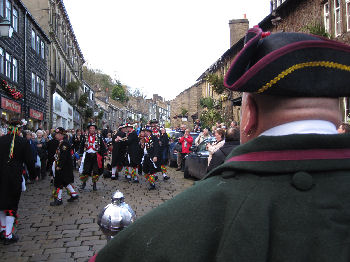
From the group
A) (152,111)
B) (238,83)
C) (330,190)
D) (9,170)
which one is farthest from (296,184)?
(152,111)

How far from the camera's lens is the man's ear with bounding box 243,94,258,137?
138 cm

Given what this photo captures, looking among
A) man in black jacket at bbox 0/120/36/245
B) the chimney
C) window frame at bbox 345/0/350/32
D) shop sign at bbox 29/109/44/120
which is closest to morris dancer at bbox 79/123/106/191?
man in black jacket at bbox 0/120/36/245

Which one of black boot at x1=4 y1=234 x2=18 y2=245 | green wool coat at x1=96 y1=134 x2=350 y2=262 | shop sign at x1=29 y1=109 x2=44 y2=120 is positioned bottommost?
black boot at x1=4 y1=234 x2=18 y2=245

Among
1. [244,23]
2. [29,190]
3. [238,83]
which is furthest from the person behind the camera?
[244,23]

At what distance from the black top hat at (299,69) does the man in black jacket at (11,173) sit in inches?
233

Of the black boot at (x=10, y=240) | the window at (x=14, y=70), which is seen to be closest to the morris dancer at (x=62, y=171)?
the black boot at (x=10, y=240)

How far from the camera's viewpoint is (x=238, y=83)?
134 centimetres

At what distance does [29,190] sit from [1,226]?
5.87m

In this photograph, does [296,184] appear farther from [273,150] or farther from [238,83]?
[238,83]

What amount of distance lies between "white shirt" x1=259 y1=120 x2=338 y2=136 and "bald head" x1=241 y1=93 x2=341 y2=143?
0.01 m

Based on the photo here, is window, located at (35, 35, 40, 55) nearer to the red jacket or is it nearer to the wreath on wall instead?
the wreath on wall

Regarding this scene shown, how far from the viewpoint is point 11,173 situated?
6375mm

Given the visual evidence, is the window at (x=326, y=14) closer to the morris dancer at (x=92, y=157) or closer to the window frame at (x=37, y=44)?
the morris dancer at (x=92, y=157)

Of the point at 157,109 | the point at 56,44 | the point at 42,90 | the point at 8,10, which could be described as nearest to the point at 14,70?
the point at 8,10
